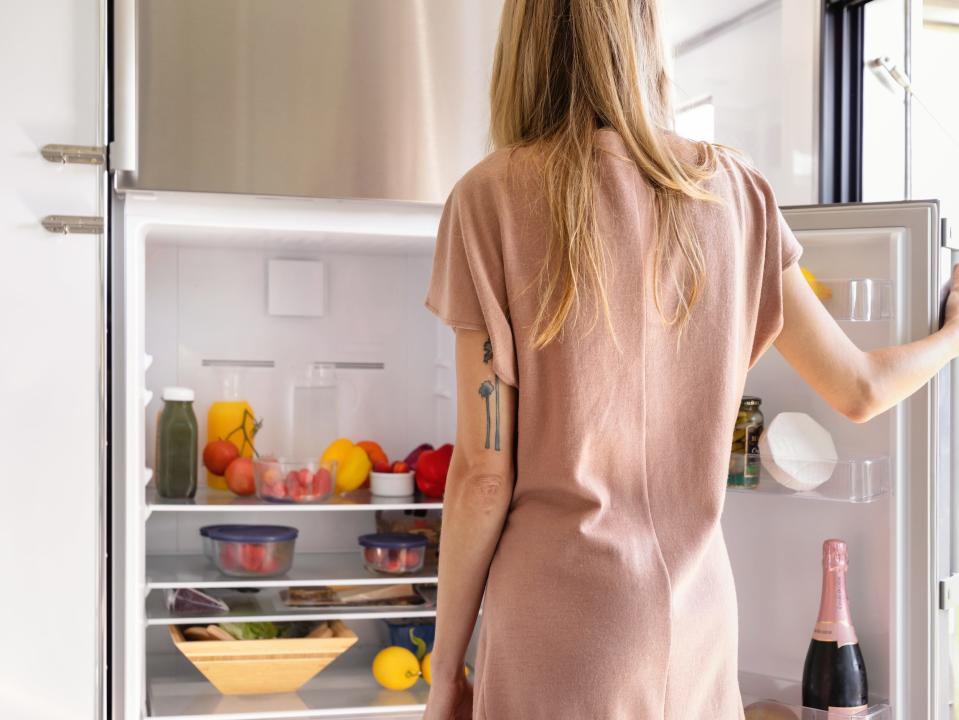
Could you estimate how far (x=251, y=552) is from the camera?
1869 mm

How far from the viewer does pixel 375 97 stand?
5.42 feet

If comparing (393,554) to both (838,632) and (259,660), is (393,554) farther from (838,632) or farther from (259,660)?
(838,632)

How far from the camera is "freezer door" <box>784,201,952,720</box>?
1374 millimetres

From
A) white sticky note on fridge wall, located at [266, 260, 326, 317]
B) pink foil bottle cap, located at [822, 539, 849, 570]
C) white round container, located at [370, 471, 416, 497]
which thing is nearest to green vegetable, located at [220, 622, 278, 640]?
white round container, located at [370, 471, 416, 497]

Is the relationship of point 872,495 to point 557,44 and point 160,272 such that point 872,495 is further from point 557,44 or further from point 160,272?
point 160,272

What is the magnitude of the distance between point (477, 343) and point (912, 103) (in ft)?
4.29

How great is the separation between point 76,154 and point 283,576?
86 centimetres

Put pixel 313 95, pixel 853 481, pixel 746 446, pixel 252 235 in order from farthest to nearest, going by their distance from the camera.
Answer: pixel 252 235 → pixel 313 95 → pixel 746 446 → pixel 853 481

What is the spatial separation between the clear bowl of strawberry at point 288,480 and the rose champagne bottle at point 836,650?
36.2 inches

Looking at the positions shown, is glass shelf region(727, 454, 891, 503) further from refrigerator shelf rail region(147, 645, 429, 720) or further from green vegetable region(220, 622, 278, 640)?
green vegetable region(220, 622, 278, 640)

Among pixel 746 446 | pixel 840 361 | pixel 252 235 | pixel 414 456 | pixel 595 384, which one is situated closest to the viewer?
pixel 595 384

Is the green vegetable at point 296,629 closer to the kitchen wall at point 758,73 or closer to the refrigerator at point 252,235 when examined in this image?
the refrigerator at point 252,235

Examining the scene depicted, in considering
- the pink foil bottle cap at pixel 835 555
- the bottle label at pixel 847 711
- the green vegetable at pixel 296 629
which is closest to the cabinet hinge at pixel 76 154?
the green vegetable at pixel 296 629

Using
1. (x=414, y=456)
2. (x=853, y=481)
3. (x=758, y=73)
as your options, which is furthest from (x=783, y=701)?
(x=758, y=73)
